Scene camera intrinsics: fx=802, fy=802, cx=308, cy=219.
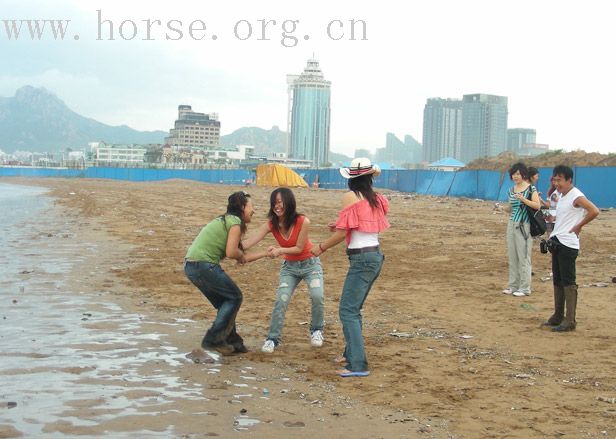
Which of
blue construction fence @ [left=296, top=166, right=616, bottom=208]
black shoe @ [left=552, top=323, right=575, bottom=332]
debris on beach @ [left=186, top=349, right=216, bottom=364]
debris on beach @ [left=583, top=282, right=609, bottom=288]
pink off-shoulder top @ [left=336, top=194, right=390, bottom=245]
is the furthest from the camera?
blue construction fence @ [left=296, top=166, right=616, bottom=208]

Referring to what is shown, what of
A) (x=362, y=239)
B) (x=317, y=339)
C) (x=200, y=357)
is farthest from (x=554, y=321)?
(x=200, y=357)

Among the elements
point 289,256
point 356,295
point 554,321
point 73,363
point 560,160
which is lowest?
point 73,363

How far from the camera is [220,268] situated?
6.74 metres

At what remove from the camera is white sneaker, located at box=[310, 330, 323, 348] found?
22.6ft

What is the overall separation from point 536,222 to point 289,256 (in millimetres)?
3974

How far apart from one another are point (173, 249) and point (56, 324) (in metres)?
7.27

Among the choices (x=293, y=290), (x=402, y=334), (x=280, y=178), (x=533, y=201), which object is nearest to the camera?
(x=293, y=290)

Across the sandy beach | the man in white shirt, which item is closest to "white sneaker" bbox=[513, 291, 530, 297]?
the sandy beach

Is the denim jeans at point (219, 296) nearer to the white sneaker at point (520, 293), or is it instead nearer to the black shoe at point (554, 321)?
the black shoe at point (554, 321)

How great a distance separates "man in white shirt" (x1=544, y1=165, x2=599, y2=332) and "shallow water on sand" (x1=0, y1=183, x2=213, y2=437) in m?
3.64

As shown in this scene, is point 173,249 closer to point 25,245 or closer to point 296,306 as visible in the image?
point 25,245

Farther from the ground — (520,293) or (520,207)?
(520,207)

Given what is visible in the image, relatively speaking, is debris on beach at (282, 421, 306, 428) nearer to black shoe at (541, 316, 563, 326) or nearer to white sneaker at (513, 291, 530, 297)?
black shoe at (541, 316, 563, 326)

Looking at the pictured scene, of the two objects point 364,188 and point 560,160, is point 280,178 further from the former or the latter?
point 364,188
